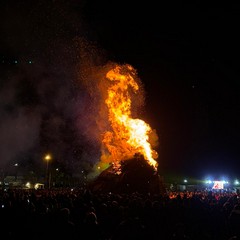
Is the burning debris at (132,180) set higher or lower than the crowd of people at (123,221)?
higher

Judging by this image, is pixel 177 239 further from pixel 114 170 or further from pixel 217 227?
pixel 114 170

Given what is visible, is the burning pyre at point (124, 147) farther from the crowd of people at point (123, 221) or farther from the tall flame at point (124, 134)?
the crowd of people at point (123, 221)

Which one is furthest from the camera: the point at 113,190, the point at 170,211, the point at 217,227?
the point at 113,190

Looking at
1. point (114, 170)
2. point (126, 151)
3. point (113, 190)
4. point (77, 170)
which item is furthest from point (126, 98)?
point (77, 170)

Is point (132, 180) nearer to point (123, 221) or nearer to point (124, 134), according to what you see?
point (124, 134)

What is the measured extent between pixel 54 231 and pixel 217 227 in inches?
230

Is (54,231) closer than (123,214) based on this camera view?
Yes

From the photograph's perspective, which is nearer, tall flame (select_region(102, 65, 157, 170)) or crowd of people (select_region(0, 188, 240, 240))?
crowd of people (select_region(0, 188, 240, 240))

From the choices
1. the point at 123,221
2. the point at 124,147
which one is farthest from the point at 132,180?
the point at 123,221

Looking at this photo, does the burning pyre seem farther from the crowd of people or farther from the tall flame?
the crowd of people

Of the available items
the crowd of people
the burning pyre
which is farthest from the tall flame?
the crowd of people

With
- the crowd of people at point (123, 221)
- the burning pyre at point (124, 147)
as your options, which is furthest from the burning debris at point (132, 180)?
the crowd of people at point (123, 221)

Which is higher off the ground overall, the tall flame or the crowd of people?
the tall flame

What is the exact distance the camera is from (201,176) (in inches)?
2830
